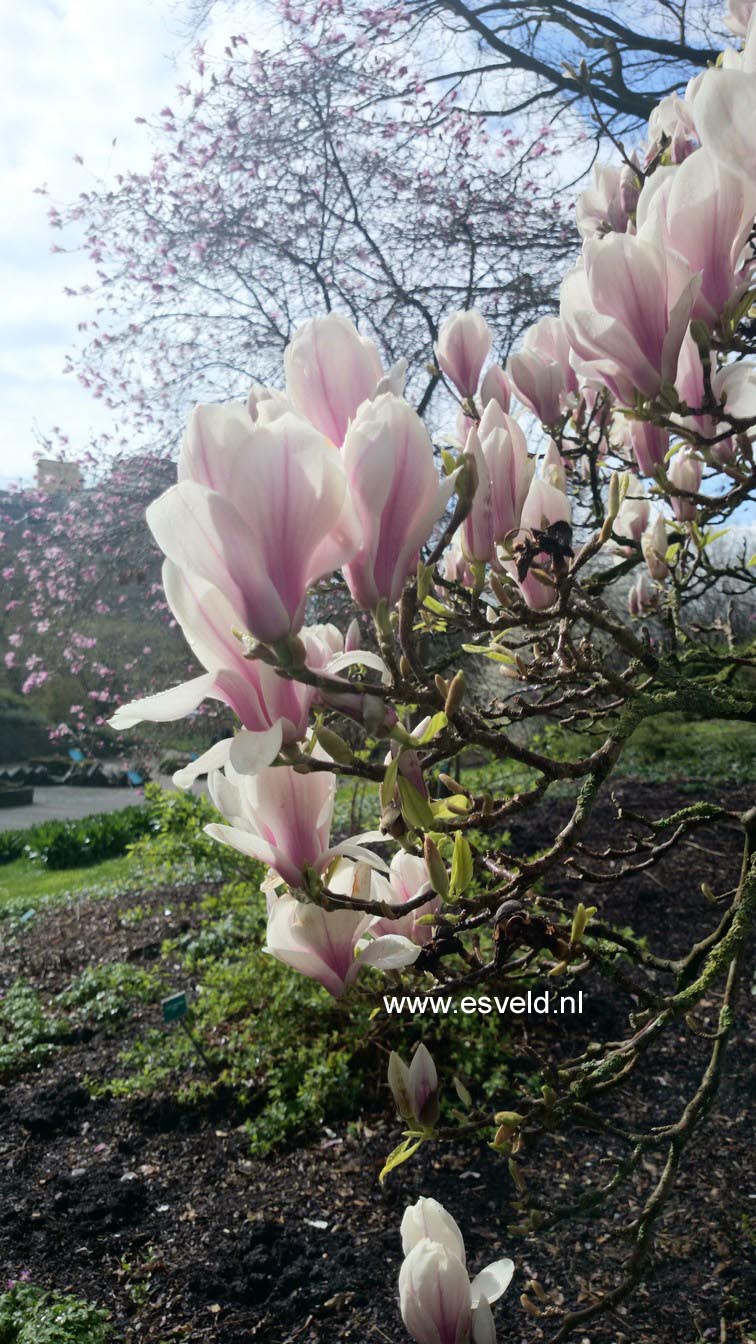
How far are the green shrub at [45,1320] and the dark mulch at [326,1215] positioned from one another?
4.9 inches

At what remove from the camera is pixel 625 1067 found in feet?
3.85

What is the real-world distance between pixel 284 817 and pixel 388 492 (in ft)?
1.01

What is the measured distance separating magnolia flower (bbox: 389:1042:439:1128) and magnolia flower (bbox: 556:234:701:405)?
2.58 feet

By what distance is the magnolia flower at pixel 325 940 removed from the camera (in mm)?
847

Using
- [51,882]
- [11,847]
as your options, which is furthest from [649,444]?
[11,847]

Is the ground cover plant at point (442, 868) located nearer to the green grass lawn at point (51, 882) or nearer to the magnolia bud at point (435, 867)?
the magnolia bud at point (435, 867)

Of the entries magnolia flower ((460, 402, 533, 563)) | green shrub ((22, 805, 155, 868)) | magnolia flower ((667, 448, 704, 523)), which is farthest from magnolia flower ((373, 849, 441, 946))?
green shrub ((22, 805, 155, 868))

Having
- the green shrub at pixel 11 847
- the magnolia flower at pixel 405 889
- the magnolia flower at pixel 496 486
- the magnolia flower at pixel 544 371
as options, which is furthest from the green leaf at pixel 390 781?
the green shrub at pixel 11 847

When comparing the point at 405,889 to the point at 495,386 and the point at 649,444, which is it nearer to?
the point at 649,444

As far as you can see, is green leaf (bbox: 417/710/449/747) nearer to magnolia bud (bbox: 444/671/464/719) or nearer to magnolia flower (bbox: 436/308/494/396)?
magnolia bud (bbox: 444/671/464/719)

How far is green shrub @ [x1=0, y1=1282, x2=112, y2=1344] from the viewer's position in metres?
1.95

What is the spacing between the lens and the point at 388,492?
0.63 metres

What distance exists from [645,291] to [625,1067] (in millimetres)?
967

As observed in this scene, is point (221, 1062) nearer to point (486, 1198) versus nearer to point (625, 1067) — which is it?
point (486, 1198)
